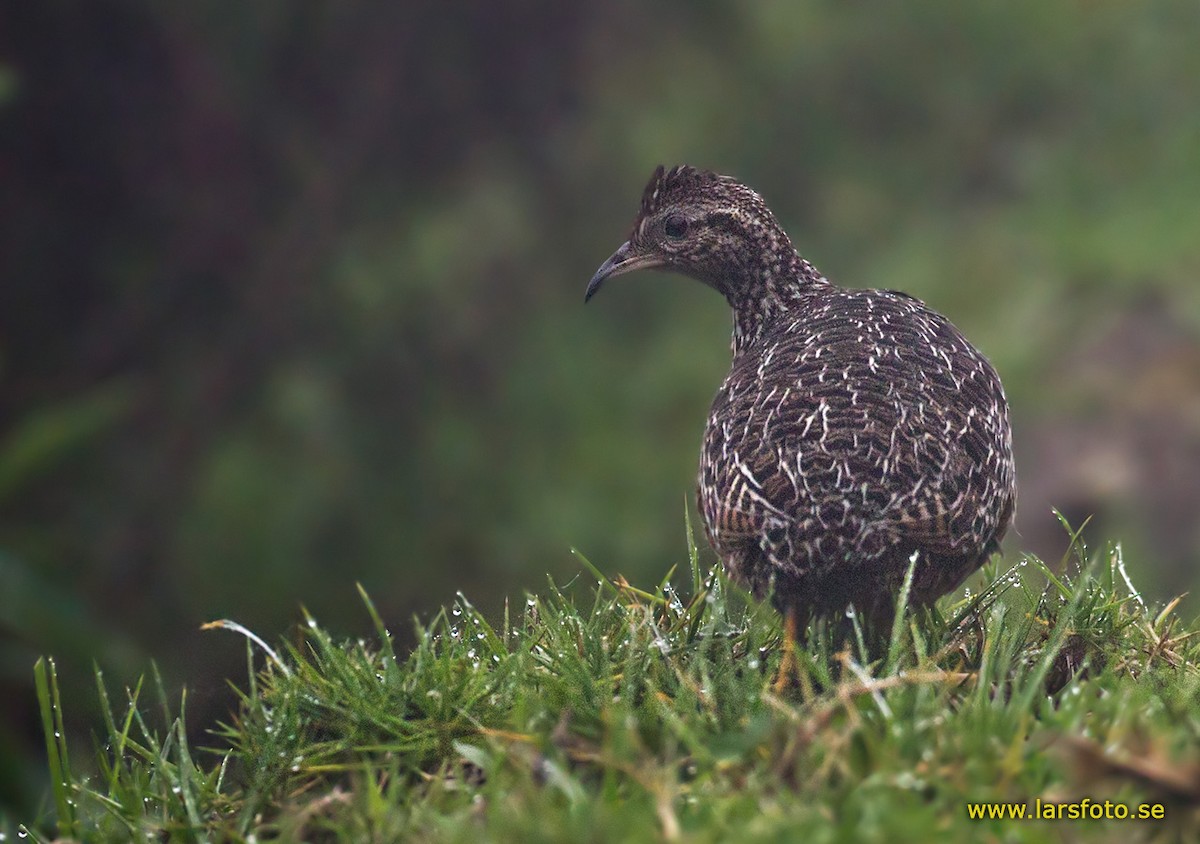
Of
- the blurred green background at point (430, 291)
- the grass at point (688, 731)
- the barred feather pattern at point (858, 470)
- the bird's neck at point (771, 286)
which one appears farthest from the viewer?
the blurred green background at point (430, 291)

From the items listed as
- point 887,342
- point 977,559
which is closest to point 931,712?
point 977,559

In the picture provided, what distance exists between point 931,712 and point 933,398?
164 cm

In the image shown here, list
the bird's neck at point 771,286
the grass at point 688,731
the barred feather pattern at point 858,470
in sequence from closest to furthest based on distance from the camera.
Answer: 1. the grass at point 688,731
2. the barred feather pattern at point 858,470
3. the bird's neck at point 771,286

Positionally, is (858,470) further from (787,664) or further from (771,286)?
(771,286)

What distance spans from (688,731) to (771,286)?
3287 mm

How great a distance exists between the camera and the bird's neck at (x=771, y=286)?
662cm

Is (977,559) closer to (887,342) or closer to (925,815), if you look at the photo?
(887,342)

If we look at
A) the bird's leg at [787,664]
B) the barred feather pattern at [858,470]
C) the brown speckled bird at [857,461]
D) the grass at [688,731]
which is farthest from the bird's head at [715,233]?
the bird's leg at [787,664]

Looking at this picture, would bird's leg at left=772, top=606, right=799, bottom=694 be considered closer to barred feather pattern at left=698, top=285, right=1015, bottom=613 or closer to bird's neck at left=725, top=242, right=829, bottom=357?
barred feather pattern at left=698, top=285, right=1015, bottom=613

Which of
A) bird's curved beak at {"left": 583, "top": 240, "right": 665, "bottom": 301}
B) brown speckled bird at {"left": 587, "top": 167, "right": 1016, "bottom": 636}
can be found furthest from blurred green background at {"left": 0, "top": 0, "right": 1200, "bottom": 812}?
brown speckled bird at {"left": 587, "top": 167, "right": 1016, "bottom": 636}

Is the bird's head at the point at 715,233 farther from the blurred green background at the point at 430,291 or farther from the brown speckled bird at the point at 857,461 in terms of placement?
the blurred green background at the point at 430,291

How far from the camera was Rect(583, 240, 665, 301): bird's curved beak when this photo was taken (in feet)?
22.3

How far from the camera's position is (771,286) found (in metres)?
6.64

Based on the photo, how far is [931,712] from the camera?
3713mm
